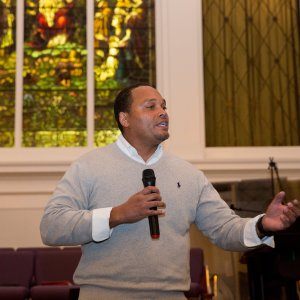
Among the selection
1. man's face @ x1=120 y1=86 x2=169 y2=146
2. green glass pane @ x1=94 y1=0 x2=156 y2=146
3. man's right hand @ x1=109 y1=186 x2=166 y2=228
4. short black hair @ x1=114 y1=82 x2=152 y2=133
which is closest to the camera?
man's right hand @ x1=109 y1=186 x2=166 y2=228

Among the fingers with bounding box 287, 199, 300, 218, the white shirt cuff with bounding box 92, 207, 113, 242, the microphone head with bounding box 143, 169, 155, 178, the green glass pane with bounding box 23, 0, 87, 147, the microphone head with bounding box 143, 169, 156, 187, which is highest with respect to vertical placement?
the green glass pane with bounding box 23, 0, 87, 147

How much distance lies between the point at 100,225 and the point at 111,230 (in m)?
0.12

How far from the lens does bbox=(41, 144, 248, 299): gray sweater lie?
2.45 meters

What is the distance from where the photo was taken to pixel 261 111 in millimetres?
8734

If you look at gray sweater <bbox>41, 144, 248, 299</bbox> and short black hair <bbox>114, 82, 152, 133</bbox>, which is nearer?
gray sweater <bbox>41, 144, 248, 299</bbox>

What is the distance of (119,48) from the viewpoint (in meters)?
8.93

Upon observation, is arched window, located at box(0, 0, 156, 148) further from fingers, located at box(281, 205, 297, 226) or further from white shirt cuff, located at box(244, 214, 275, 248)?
fingers, located at box(281, 205, 297, 226)

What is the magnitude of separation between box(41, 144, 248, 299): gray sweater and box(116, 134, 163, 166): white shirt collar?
22 millimetres

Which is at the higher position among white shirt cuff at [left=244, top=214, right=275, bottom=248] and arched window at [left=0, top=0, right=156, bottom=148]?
arched window at [left=0, top=0, right=156, bottom=148]

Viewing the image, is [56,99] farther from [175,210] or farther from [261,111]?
[175,210]

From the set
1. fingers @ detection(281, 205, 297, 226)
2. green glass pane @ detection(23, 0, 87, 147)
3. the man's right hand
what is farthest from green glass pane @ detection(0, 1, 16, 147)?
fingers @ detection(281, 205, 297, 226)

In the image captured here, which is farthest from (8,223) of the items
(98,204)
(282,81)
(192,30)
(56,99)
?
(98,204)

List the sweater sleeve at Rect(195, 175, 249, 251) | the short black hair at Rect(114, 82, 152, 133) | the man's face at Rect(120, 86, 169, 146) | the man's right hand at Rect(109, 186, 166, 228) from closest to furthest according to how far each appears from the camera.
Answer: the man's right hand at Rect(109, 186, 166, 228)
the sweater sleeve at Rect(195, 175, 249, 251)
the man's face at Rect(120, 86, 169, 146)
the short black hair at Rect(114, 82, 152, 133)

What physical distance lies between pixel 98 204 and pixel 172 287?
1.62 ft
